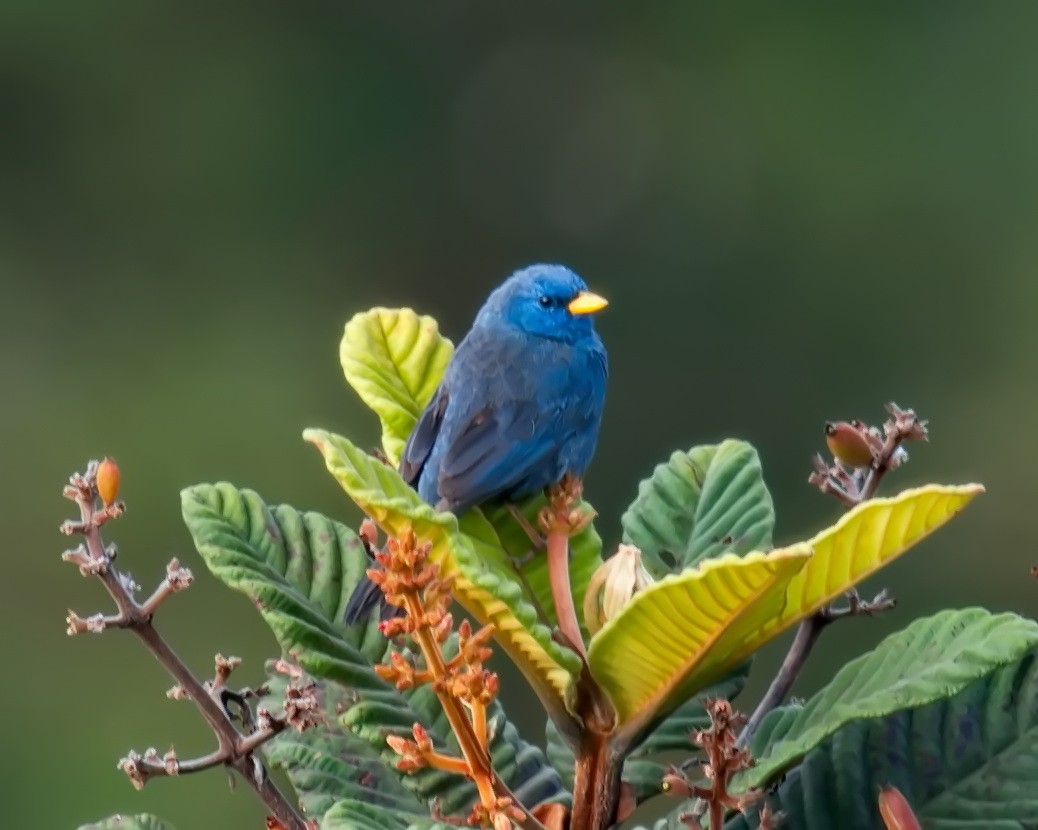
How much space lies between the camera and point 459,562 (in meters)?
0.94

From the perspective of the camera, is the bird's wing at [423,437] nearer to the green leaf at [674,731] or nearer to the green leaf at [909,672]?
the green leaf at [674,731]

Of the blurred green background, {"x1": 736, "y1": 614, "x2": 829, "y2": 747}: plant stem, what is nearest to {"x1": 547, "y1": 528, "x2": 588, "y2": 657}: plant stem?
{"x1": 736, "y1": 614, "x2": 829, "y2": 747}: plant stem

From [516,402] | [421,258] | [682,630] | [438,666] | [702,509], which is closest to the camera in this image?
[438,666]

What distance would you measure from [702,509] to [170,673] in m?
0.42

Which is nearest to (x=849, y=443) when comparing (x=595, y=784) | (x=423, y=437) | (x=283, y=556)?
(x=595, y=784)

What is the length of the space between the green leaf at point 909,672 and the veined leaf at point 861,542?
47 mm

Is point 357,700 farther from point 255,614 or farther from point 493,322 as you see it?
point 255,614

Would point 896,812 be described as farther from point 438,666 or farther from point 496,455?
point 496,455

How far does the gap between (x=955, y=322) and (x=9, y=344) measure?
3.57m

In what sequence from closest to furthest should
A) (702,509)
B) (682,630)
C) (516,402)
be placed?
(682,630), (702,509), (516,402)

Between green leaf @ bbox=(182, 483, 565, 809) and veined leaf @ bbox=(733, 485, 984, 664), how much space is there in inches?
7.7

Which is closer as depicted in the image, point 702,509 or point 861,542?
point 861,542

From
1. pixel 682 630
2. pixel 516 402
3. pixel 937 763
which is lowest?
pixel 937 763

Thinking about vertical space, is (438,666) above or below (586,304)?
below
